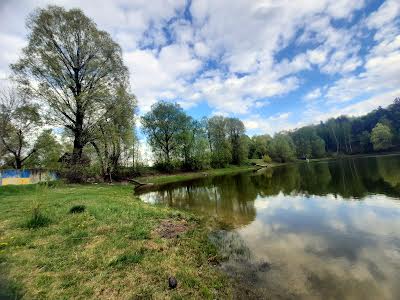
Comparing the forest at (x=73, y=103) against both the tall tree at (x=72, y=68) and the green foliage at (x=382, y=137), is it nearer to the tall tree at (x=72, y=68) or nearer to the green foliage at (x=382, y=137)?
the tall tree at (x=72, y=68)

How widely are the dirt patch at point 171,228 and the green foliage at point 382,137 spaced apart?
10417 cm

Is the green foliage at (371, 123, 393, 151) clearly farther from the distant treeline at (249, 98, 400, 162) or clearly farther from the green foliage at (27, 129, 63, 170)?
the green foliage at (27, 129, 63, 170)

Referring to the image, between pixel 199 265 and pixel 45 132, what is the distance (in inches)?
1593

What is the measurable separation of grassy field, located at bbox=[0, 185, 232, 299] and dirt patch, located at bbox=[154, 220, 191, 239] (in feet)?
0.27

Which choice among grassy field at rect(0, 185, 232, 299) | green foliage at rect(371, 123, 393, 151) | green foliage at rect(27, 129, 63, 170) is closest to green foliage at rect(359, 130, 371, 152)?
green foliage at rect(371, 123, 393, 151)

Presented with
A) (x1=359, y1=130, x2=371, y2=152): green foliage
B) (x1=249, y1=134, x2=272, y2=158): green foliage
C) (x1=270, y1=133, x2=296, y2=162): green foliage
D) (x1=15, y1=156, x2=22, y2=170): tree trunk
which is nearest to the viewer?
(x1=15, y1=156, x2=22, y2=170): tree trunk

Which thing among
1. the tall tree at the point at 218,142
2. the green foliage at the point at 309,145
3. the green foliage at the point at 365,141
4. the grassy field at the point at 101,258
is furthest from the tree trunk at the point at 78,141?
the green foliage at the point at 365,141

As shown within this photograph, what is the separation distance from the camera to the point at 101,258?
5918 mm

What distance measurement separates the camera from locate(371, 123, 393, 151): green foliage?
281 feet

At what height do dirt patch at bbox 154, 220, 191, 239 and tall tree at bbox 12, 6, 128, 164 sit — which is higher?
tall tree at bbox 12, 6, 128, 164

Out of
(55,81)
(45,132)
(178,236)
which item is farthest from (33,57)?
(178,236)

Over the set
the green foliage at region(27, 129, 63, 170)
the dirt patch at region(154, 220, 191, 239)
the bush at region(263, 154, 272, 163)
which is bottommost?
the dirt patch at region(154, 220, 191, 239)

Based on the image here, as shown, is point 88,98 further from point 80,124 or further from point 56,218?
point 56,218

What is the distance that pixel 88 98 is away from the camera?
25.3 m
